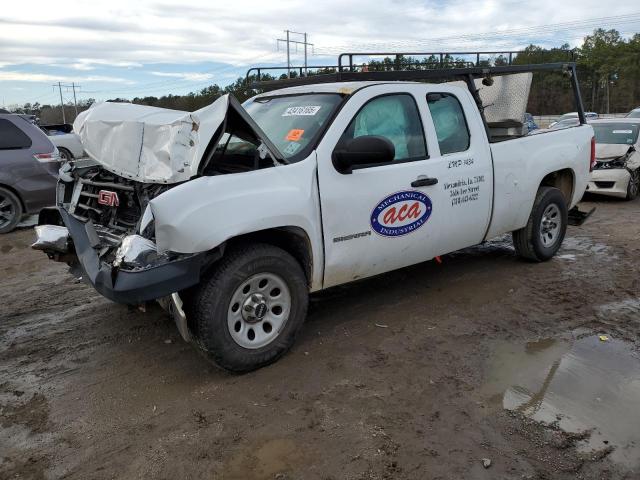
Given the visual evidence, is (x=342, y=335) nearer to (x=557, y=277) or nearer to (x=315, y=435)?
(x=315, y=435)

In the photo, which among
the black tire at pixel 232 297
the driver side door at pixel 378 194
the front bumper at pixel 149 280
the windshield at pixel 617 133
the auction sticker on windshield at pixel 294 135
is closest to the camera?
the front bumper at pixel 149 280

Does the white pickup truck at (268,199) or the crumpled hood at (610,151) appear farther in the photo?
the crumpled hood at (610,151)

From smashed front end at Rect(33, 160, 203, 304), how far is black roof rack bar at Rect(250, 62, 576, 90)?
6.03ft

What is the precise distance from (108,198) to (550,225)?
467 centimetres

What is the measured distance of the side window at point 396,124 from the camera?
4273mm

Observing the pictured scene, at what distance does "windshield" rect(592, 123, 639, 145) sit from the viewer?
436 inches

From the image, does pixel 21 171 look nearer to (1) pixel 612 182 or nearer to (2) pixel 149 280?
(2) pixel 149 280

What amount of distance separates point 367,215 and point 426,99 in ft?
4.25

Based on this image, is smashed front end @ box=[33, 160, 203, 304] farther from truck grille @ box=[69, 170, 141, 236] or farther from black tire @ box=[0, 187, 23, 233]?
black tire @ box=[0, 187, 23, 233]

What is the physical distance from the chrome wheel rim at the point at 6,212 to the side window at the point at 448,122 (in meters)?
7.02

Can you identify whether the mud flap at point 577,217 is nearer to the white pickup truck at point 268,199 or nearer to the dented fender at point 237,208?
the white pickup truck at point 268,199

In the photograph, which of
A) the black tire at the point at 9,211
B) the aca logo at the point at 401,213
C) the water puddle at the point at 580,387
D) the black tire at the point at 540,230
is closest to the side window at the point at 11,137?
the black tire at the point at 9,211

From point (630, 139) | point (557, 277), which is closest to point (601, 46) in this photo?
point (630, 139)

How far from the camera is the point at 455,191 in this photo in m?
→ 4.79
